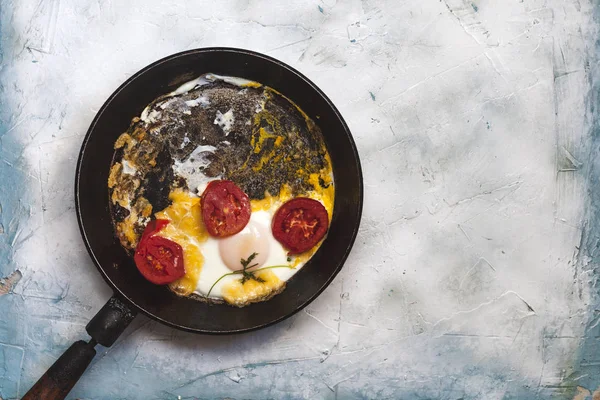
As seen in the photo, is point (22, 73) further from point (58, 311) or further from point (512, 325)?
point (512, 325)

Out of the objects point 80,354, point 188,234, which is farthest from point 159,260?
point 80,354

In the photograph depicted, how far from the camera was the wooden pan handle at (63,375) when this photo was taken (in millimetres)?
2123

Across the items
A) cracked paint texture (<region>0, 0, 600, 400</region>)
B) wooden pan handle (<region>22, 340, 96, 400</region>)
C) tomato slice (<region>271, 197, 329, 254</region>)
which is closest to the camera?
wooden pan handle (<region>22, 340, 96, 400</region>)

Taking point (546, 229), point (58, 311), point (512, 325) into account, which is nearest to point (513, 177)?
point (546, 229)

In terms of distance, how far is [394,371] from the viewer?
2.49m

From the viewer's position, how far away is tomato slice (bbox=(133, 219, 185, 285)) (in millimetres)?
2207

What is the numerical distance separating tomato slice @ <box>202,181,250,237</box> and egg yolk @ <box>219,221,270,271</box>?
0.11 feet

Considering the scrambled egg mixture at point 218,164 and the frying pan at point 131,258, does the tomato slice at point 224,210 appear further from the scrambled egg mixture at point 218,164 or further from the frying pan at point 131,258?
the frying pan at point 131,258

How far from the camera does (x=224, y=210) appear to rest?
7.24 ft

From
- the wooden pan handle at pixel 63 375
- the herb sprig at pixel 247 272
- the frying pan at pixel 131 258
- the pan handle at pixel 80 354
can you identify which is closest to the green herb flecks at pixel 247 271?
the herb sprig at pixel 247 272

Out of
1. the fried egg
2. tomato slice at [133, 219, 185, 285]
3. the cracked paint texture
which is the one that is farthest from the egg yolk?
the cracked paint texture

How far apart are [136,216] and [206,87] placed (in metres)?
0.59

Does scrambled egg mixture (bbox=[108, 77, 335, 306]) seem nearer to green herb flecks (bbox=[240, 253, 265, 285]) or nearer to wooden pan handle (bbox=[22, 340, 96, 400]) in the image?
green herb flecks (bbox=[240, 253, 265, 285])

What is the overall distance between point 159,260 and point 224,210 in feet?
1.01
